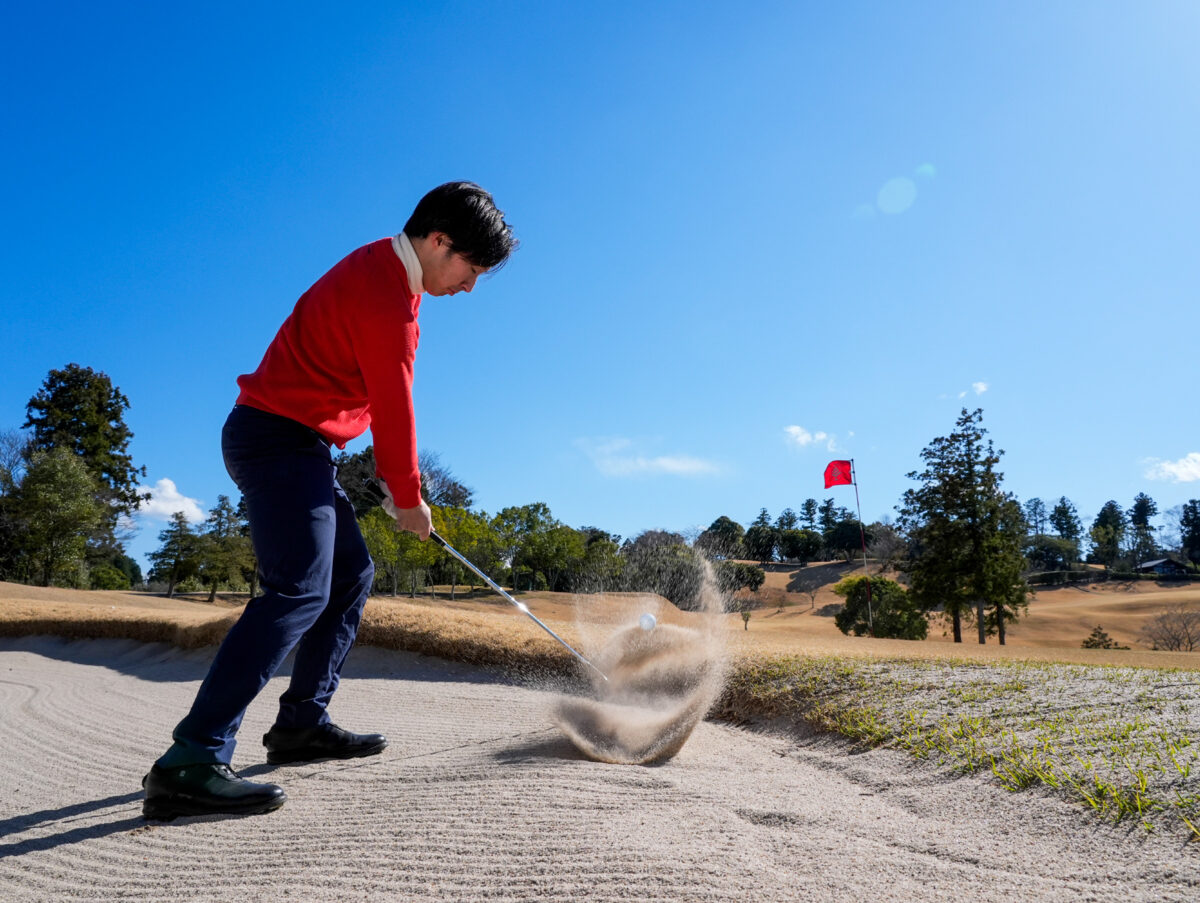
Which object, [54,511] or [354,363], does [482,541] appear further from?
[354,363]

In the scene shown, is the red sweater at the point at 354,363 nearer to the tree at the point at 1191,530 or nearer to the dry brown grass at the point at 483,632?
the dry brown grass at the point at 483,632

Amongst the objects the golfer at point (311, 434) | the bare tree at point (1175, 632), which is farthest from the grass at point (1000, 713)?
the bare tree at point (1175, 632)

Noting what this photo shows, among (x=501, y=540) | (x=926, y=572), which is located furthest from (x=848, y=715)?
(x=501, y=540)

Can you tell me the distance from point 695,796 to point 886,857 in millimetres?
766

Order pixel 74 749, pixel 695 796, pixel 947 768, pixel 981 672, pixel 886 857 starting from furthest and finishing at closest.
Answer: pixel 981 672 → pixel 74 749 → pixel 947 768 → pixel 695 796 → pixel 886 857

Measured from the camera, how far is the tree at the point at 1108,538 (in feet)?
247

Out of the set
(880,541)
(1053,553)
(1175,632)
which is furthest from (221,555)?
(1053,553)

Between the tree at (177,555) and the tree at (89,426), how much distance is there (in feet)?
10.4

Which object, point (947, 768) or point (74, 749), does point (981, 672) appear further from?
point (74, 749)

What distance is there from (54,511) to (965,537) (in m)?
38.0

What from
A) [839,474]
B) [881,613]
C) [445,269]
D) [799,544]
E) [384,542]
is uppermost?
[839,474]

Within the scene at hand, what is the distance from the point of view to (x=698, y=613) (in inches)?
185

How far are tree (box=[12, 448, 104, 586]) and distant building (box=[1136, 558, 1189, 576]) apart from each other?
86322 millimetres

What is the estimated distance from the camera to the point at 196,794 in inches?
107
